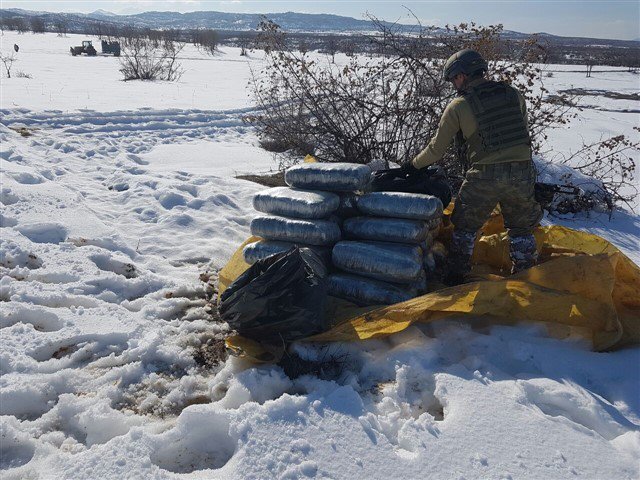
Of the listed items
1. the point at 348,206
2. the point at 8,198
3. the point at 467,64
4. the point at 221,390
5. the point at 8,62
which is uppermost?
the point at 467,64

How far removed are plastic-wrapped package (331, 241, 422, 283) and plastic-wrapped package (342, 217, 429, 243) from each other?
0.06m

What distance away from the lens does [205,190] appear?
246 inches

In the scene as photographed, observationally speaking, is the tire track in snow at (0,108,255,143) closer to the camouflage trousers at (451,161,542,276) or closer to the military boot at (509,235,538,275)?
the camouflage trousers at (451,161,542,276)

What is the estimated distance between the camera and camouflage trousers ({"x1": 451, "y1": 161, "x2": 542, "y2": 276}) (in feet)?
12.1

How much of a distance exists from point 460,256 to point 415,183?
0.72 meters

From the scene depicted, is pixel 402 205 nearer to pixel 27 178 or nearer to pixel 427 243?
pixel 427 243

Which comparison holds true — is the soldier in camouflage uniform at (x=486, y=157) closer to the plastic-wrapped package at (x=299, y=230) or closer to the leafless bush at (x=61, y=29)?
the plastic-wrapped package at (x=299, y=230)

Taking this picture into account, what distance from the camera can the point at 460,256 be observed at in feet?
13.1

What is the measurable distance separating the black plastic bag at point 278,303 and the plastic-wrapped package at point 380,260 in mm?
542

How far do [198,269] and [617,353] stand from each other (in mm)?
3306

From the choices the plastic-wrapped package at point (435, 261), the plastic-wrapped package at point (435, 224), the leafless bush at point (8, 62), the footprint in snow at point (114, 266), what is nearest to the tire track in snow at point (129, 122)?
the footprint in snow at point (114, 266)

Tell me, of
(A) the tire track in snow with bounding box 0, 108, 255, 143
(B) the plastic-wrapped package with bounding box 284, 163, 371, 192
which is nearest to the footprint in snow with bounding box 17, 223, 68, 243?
(B) the plastic-wrapped package with bounding box 284, 163, 371, 192

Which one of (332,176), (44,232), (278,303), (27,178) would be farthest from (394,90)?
(27,178)

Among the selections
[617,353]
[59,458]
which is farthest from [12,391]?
[617,353]
